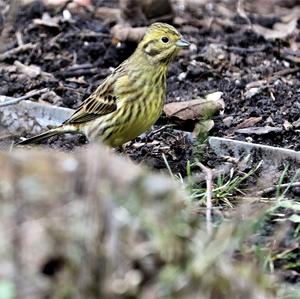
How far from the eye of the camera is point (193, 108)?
7801 mm

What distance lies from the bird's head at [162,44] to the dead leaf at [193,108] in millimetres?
494

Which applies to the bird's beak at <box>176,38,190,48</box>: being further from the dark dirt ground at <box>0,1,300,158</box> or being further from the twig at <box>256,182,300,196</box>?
the twig at <box>256,182,300,196</box>

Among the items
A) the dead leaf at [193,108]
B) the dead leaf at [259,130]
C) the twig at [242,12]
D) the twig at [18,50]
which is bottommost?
the twig at [18,50]

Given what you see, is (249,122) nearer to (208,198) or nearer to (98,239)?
(208,198)

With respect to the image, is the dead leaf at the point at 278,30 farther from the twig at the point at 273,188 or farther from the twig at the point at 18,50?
the twig at the point at 273,188

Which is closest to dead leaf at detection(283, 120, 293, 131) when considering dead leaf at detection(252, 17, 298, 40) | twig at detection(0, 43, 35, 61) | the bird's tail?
the bird's tail

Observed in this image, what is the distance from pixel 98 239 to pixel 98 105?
3.80 metres

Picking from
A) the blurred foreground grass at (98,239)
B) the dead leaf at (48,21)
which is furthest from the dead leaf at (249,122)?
the blurred foreground grass at (98,239)

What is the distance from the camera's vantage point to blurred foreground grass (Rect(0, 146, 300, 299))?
3602 mm

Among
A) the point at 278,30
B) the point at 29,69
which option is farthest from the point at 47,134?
the point at 278,30

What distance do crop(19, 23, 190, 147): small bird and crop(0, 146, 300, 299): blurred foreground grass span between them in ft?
10.7

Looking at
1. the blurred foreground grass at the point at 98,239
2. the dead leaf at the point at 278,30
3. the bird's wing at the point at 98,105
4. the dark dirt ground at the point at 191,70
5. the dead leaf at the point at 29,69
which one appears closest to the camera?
the blurred foreground grass at the point at 98,239

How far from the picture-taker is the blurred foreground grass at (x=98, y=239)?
360cm

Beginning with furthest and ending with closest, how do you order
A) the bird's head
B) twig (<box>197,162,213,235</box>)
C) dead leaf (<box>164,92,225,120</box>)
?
dead leaf (<box>164,92,225,120</box>), the bird's head, twig (<box>197,162,213,235</box>)
